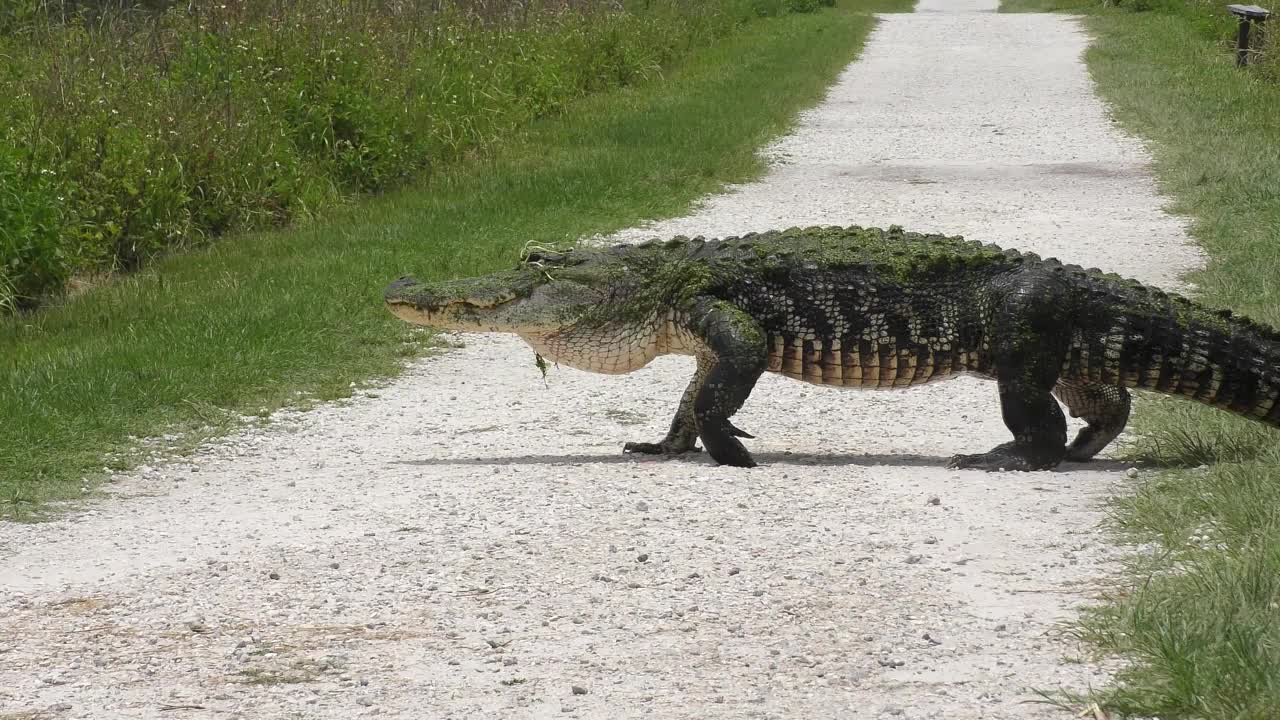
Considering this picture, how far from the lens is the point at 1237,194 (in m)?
14.9

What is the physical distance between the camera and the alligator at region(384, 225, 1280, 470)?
7.01 m

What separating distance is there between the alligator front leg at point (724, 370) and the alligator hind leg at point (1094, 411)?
4.73 feet

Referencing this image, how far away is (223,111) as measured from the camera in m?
Answer: 15.0

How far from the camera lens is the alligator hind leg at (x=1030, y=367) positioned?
7000 millimetres

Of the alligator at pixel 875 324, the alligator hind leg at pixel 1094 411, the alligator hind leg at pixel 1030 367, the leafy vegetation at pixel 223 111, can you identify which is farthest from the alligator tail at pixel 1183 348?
the leafy vegetation at pixel 223 111

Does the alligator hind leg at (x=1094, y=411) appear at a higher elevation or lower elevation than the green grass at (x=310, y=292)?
higher

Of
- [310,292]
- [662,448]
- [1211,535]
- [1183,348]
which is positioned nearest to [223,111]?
[310,292]

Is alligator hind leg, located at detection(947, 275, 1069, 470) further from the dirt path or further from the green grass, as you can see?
the green grass

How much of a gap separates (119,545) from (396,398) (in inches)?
123

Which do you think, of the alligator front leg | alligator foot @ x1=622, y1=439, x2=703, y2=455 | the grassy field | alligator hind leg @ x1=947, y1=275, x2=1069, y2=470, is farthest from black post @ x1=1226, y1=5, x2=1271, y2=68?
the alligator front leg

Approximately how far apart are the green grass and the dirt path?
55 centimetres

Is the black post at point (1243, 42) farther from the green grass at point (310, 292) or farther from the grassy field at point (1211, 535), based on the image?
the grassy field at point (1211, 535)

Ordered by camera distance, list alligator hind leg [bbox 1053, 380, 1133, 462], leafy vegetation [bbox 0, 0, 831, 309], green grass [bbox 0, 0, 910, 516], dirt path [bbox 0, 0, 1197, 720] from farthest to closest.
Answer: leafy vegetation [bbox 0, 0, 831, 309] < green grass [bbox 0, 0, 910, 516] < alligator hind leg [bbox 1053, 380, 1133, 462] < dirt path [bbox 0, 0, 1197, 720]

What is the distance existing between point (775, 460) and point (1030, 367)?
4.11 feet
